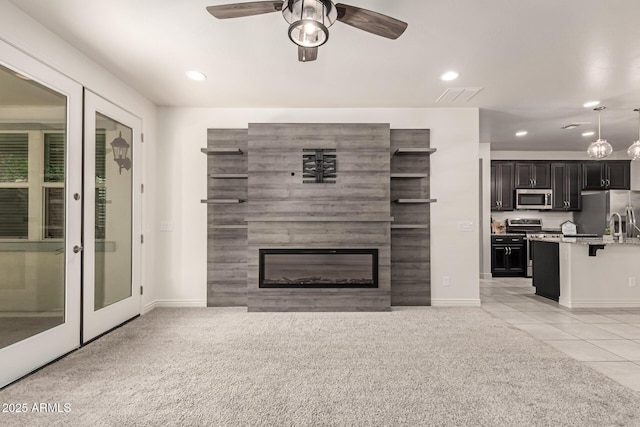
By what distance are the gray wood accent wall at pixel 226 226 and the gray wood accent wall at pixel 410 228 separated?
6.91 ft

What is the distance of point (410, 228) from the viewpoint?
4781mm

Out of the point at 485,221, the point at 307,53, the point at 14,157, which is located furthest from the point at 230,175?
the point at 485,221

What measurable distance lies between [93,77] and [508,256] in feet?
25.1

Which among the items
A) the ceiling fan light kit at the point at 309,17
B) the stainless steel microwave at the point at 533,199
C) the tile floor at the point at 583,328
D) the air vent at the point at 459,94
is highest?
the air vent at the point at 459,94

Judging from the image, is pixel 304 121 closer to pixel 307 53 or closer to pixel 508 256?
pixel 307 53

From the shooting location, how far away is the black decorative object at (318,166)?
4.47 meters

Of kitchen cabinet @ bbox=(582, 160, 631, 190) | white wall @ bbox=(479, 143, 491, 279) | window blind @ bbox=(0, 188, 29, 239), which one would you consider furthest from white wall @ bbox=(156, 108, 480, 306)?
kitchen cabinet @ bbox=(582, 160, 631, 190)

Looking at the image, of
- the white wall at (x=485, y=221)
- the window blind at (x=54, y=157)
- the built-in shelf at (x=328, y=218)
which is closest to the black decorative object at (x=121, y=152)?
the window blind at (x=54, y=157)

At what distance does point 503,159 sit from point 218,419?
759cm


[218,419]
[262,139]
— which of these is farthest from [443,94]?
[218,419]

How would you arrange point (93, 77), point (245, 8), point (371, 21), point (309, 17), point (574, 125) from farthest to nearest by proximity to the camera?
point (574, 125) < point (93, 77) < point (371, 21) < point (245, 8) < point (309, 17)

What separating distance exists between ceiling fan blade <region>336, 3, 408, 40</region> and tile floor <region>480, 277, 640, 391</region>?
119 inches

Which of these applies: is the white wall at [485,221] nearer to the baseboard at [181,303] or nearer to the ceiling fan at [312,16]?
the baseboard at [181,303]

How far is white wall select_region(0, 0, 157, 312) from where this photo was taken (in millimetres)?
2498
